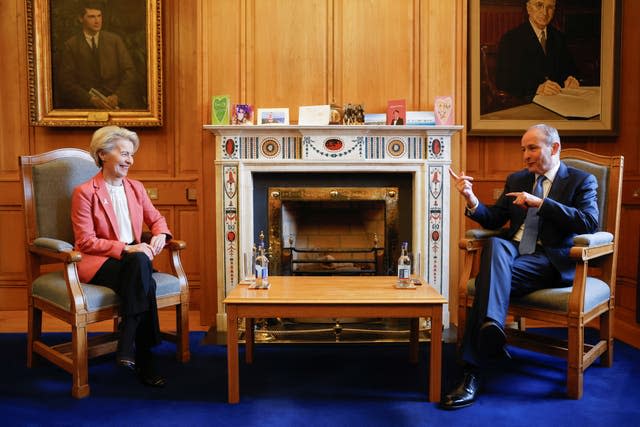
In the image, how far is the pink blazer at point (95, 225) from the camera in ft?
8.82

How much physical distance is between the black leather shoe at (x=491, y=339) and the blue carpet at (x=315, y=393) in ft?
0.81

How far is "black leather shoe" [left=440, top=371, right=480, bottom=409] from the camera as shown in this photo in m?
2.33

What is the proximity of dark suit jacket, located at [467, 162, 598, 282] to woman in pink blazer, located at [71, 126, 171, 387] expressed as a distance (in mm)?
1873

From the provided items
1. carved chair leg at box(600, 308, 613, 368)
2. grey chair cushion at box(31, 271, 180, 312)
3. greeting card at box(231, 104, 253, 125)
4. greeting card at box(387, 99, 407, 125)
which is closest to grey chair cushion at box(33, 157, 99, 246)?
grey chair cushion at box(31, 271, 180, 312)

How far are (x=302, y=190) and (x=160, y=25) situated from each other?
5.72 ft

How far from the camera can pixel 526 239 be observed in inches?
112

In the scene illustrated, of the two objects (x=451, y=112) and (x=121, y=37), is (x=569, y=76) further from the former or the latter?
(x=121, y=37)

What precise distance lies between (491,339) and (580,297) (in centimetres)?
48

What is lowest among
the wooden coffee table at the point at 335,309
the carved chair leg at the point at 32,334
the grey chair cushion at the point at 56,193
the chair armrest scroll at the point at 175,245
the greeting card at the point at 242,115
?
the carved chair leg at the point at 32,334

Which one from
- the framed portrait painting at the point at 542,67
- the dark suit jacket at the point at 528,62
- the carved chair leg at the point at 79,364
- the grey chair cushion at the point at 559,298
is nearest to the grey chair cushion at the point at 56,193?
the carved chair leg at the point at 79,364

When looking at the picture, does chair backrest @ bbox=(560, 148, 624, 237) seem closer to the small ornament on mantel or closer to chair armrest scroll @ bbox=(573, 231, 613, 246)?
chair armrest scroll @ bbox=(573, 231, 613, 246)

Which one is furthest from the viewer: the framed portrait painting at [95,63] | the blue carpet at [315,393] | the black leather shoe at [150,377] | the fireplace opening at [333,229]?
the framed portrait painting at [95,63]

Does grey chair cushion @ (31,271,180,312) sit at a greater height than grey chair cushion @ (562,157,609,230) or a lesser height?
lesser

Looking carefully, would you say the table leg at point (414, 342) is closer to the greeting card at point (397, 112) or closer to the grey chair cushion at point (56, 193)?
the greeting card at point (397, 112)
